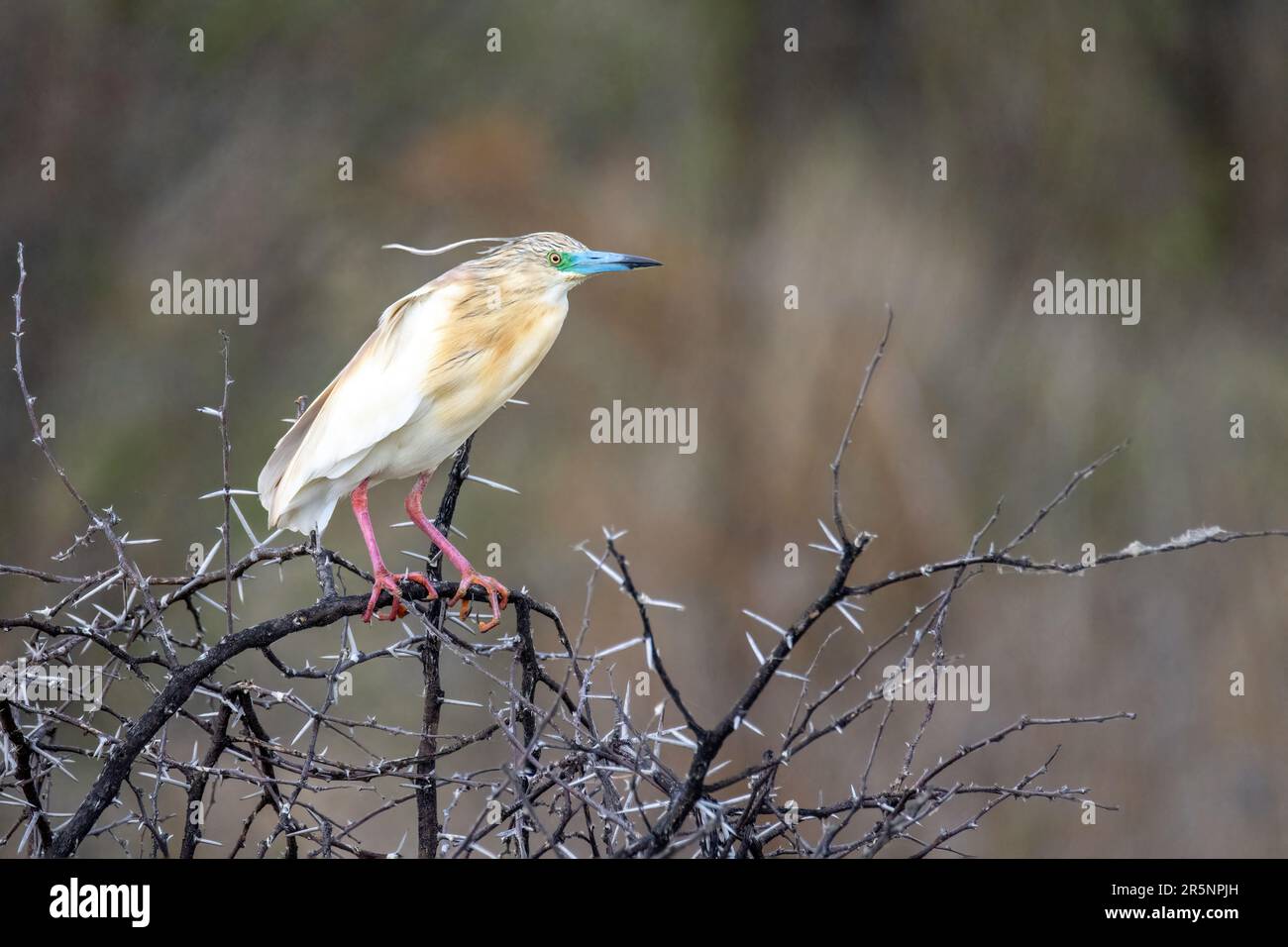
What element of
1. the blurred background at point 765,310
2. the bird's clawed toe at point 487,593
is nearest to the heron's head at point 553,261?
the bird's clawed toe at point 487,593

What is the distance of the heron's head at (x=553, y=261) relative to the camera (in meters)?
2.07

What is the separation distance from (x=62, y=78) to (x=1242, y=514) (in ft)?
17.7

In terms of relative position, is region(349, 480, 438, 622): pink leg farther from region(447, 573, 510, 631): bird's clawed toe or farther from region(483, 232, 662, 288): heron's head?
region(483, 232, 662, 288): heron's head

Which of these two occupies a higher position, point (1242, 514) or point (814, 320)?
point (814, 320)

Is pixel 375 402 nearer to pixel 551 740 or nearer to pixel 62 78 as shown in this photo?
pixel 551 740

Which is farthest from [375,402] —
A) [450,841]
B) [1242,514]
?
[1242,514]

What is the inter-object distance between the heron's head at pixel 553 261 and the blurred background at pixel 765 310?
3314 millimetres

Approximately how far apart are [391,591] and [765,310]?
391 cm

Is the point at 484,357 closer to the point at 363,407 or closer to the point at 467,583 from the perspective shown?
the point at 363,407

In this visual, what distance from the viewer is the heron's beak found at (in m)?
2.03

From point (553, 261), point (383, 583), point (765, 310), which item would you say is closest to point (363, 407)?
point (383, 583)

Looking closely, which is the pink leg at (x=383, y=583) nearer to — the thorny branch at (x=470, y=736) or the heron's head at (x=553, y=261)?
the thorny branch at (x=470, y=736)

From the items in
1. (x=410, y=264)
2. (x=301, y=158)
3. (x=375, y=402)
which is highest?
(x=301, y=158)

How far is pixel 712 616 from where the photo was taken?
5.71m
